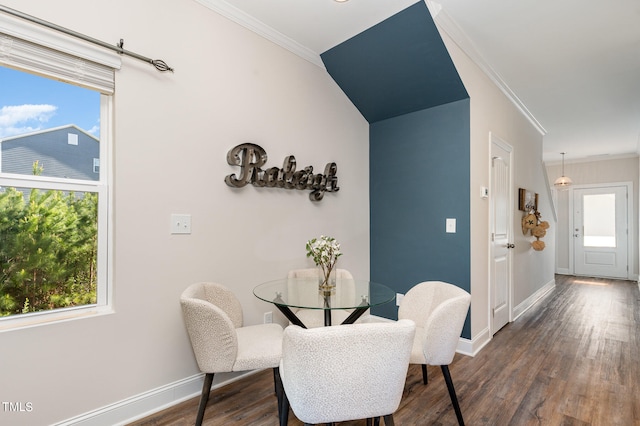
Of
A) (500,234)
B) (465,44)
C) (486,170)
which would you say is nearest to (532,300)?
(500,234)

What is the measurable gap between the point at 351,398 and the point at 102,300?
4.99ft

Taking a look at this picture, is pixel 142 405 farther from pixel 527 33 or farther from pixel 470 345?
pixel 527 33

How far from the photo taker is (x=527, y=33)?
105 inches

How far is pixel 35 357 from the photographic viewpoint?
1603 mm

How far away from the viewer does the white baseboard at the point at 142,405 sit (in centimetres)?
177

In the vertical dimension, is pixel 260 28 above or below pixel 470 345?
above

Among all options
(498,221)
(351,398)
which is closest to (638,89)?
(498,221)

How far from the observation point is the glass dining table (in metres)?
1.79

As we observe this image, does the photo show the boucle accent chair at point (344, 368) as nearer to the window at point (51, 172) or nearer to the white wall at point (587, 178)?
the window at point (51, 172)

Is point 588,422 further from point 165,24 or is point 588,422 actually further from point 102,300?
point 165,24

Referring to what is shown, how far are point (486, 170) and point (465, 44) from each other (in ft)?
3.87

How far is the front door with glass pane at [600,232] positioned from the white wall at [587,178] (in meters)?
0.14

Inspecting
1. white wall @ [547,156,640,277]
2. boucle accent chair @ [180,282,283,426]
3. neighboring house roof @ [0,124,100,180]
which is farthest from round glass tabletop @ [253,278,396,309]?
white wall @ [547,156,640,277]

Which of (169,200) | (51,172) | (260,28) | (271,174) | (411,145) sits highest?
(260,28)
